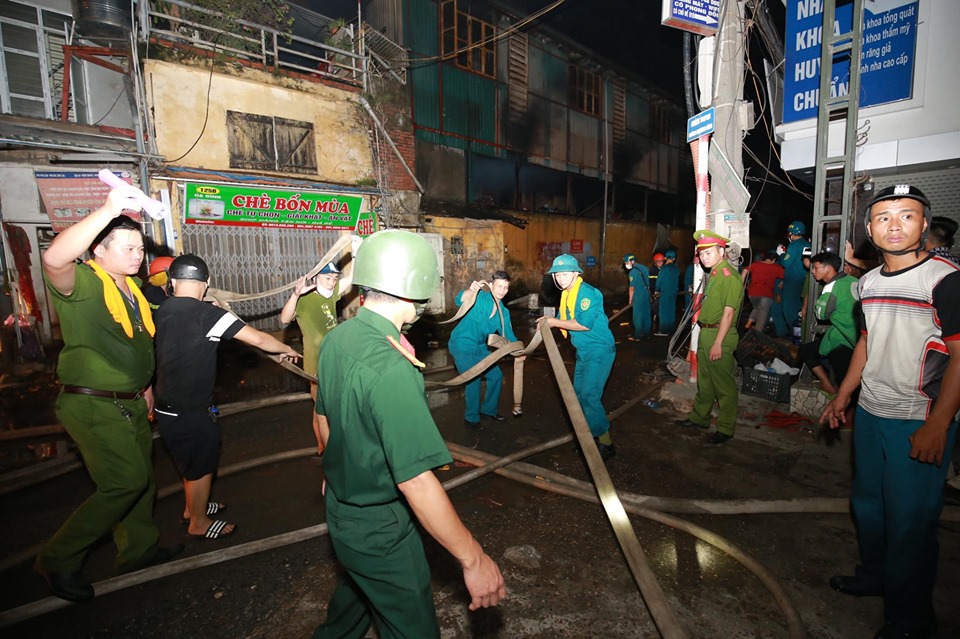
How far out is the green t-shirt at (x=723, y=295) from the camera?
474 centimetres

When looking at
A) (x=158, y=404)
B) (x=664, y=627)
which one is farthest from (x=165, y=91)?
(x=664, y=627)

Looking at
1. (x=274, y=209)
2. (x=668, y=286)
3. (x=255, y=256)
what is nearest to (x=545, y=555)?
(x=668, y=286)

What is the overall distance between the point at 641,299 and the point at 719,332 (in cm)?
677

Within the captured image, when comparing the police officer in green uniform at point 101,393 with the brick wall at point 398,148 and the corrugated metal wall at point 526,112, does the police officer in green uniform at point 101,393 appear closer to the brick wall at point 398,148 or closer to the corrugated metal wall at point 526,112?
the brick wall at point 398,148

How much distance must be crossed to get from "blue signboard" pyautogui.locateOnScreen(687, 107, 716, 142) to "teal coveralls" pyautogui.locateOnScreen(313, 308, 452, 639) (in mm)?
5957

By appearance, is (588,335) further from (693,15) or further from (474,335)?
(693,15)

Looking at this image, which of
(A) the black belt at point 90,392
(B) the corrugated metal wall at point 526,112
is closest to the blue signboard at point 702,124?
(A) the black belt at point 90,392

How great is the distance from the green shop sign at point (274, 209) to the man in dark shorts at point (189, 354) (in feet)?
27.0

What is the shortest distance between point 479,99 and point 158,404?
51.2 feet

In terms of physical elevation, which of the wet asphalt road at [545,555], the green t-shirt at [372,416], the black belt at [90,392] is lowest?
the wet asphalt road at [545,555]

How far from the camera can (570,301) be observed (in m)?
4.64

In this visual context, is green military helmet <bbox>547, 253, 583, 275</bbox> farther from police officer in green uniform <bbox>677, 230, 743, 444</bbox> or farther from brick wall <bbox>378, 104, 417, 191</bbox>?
brick wall <bbox>378, 104, 417, 191</bbox>

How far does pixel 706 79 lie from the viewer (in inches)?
239

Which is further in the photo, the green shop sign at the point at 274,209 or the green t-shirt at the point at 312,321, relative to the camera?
the green shop sign at the point at 274,209
